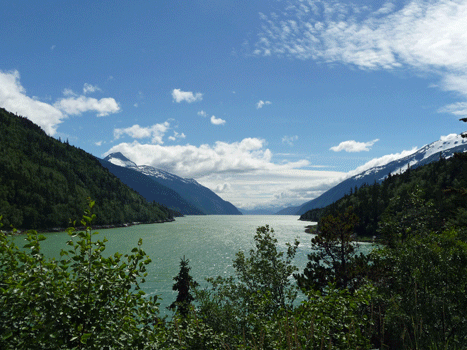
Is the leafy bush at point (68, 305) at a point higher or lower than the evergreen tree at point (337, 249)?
higher

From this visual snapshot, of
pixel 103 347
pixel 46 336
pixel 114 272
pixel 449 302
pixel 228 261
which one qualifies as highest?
pixel 114 272

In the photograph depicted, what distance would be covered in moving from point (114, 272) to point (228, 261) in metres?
74.1

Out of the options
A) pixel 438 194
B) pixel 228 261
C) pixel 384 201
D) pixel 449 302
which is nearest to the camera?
pixel 449 302

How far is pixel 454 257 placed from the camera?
45.7 ft

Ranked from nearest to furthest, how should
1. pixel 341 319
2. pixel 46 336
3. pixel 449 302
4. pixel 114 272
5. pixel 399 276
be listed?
pixel 46 336
pixel 114 272
pixel 341 319
pixel 449 302
pixel 399 276

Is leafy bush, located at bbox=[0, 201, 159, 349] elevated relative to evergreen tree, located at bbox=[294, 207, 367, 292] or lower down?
elevated

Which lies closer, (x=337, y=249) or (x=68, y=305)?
(x=68, y=305)

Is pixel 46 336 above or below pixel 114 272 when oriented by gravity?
below

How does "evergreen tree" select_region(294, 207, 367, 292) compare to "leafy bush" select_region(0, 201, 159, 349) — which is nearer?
"leafy bush" select_region(0, 201, 159, 349)

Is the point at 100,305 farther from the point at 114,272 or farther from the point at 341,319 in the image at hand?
the point at 341,319

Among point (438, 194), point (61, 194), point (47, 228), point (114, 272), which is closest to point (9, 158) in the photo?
point (61, 194)

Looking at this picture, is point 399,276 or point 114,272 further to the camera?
point 399,276

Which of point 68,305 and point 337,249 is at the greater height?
point 68,305

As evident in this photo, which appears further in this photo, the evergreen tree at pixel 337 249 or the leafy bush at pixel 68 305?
the evergreen tree at pixel 337 249
